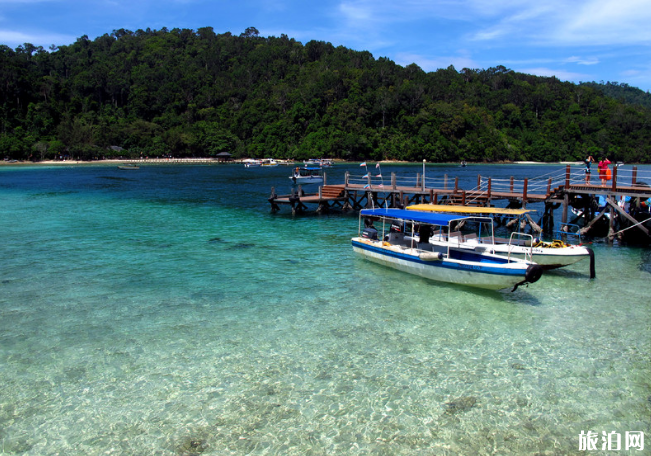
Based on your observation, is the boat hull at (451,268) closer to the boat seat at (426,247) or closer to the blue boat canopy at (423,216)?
the boat seat at (426,247)

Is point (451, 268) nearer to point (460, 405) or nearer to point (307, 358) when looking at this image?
point (307, 358)

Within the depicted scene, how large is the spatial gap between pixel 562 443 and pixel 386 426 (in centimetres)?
328

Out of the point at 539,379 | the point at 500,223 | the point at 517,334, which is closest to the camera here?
the point at 539,379

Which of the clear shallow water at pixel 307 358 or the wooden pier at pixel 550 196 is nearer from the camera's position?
the clear shallow water at pixel 307 358

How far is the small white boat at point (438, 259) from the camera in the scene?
15906mm

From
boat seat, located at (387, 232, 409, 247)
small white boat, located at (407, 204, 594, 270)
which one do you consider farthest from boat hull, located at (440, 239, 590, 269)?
boat seat, located at (387, 232, 409, 247)

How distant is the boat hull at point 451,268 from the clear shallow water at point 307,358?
50 centimetres

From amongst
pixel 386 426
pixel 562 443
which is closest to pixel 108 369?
pixel 386 426

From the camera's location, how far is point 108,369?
11.2m

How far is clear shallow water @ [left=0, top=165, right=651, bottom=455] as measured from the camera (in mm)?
8906

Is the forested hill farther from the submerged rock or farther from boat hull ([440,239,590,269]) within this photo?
the submerged rock

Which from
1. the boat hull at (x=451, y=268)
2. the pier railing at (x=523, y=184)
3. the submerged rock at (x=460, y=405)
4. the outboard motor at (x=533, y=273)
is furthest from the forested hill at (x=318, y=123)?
the submerged rock at (x=460, y=405)

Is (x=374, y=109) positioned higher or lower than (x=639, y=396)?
higher

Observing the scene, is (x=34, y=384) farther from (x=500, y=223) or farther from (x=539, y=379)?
(x=500, y=223)
